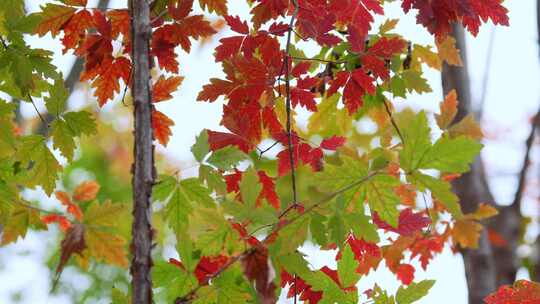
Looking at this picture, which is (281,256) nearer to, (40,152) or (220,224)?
(220,224)

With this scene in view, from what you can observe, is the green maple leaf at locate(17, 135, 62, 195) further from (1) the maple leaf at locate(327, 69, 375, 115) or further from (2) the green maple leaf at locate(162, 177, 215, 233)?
(1) the maple leaf at locate(327, 69, 375, 115)

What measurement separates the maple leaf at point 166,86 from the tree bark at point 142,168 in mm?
326

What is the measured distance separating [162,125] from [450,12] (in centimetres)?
65

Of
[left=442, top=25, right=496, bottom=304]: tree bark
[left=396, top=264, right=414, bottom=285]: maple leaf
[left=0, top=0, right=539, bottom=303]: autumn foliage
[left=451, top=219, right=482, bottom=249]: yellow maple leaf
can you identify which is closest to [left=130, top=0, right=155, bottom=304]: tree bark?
[left=0, top=0, right=539, bottom=303]: autumn foliage

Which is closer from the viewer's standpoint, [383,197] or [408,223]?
[383,197]

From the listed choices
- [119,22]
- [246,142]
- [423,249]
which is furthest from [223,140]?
[423,249]

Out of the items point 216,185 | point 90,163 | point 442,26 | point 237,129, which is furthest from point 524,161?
point 90,163

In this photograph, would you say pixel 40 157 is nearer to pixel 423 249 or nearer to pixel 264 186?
pixel 264 186

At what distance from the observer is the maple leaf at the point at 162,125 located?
1317 mm

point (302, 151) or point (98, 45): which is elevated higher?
point (98, 45)

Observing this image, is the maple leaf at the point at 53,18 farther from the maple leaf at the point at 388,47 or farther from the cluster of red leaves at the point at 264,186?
the maple leaf at the point at 388,47

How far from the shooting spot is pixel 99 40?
1283mm

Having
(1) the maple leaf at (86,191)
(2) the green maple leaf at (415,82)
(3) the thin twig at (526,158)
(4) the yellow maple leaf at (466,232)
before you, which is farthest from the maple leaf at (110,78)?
(3) the thin twig at (526,158)

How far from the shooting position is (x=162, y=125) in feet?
4.34
